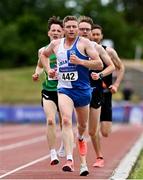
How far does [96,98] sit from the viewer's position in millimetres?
13047

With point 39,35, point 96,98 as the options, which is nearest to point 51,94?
point 96,98

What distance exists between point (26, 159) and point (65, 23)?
4.65 meters

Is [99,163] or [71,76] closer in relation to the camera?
[71,76]

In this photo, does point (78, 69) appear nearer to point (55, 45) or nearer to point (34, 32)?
point (55, 45)

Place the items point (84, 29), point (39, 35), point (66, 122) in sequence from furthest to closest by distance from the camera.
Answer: point (39, 35) < point (84, 29) < point (66, 122)

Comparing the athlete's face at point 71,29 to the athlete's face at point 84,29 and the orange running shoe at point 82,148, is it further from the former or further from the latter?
the orange running shoe at point 82,148

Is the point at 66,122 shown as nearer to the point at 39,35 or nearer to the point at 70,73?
the point at 70,73

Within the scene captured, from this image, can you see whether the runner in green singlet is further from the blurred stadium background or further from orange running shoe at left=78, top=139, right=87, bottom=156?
the blurred stadium background

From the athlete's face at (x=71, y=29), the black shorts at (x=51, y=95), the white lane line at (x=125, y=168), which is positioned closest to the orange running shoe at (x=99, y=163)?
the white lane line at (x=125, y=168)

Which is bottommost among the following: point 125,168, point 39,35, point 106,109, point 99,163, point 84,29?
point 39,35

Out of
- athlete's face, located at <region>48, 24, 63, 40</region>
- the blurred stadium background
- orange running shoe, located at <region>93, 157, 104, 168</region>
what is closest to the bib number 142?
athlete's face, located at <region>48, 24, 63, 40</region>

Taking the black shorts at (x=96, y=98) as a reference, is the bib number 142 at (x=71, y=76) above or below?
above

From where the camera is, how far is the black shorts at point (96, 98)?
12953 mm

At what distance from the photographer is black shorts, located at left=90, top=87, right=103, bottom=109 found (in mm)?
Answer: 12953
